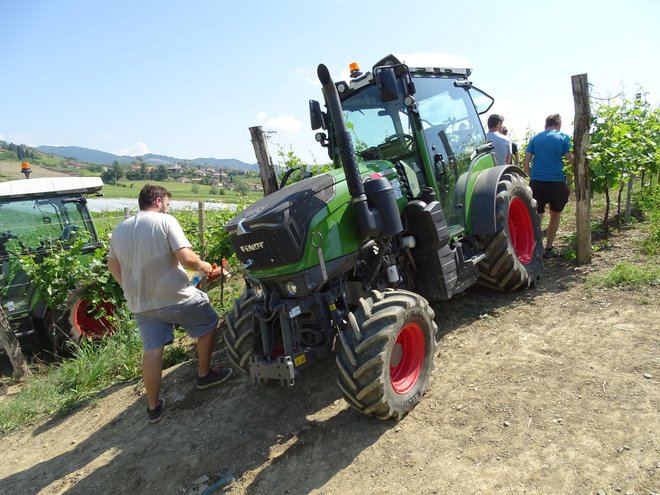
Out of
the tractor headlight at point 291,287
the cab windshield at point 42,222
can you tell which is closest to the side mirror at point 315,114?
the tractor headlight at point 291,287

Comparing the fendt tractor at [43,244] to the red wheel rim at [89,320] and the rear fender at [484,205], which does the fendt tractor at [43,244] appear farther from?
the rear fender at [484,205]

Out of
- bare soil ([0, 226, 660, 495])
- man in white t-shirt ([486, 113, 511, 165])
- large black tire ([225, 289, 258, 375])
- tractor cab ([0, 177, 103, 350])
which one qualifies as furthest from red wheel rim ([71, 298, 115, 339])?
man in white t-shirt ([486, 113, 511, 165])

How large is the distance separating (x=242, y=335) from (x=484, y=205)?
261 centimetres

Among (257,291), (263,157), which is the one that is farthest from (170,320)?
(263,157)

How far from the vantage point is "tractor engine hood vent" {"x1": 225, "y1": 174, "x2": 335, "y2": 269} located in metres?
3.08

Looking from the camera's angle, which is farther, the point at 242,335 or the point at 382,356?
the point at 242,335

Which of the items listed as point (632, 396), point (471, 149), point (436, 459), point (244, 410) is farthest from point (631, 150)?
point (244, 410)

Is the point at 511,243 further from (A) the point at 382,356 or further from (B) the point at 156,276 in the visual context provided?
(B) the point at 156,276

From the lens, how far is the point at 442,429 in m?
2.97

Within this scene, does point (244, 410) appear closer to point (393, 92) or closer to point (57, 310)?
point (393, 92)

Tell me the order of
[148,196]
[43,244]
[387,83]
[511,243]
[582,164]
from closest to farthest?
[387,83], [148,196], [511,243], [582,164], [43,244]

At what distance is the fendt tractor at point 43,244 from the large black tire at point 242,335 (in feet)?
9.30

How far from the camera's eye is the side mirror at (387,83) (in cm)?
341

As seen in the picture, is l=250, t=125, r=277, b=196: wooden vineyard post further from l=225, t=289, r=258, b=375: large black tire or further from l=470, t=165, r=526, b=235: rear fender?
l=470, t=165, r=526, b=235: rear fender
